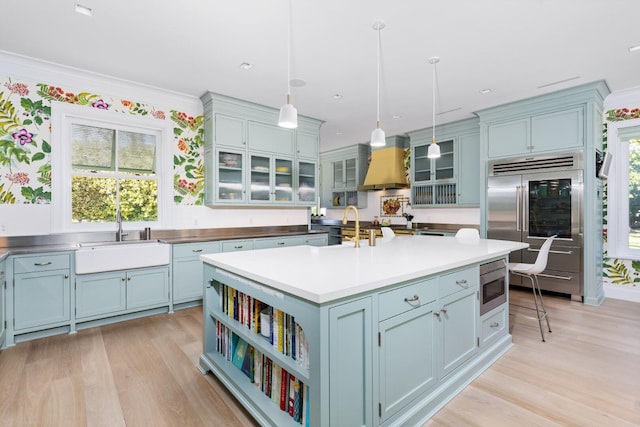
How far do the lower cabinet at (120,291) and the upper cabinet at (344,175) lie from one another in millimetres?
4481

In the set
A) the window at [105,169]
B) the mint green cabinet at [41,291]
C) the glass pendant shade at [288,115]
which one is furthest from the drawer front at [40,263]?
the glass pendant shade at [288,115]

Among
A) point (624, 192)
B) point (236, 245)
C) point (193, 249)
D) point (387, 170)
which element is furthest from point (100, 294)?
point (624, 192)

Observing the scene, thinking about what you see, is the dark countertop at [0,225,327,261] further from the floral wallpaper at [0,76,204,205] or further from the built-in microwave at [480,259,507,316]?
the built-in microwave at [480,259,507,316]

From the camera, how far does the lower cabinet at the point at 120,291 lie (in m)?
3.08

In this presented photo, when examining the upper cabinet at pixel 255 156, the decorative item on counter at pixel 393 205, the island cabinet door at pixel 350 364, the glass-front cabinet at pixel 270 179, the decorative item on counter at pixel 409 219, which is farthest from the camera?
the decorative item on counter at pixel 393 205

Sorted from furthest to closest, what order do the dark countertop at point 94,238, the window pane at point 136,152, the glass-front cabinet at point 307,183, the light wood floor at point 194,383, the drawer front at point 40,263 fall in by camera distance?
the glass-front cabinet at point 307,183 → the window pane at point 136,152 → the dark countertop at point 94,238 → the drawer front at point 40,263 → the light wood floor at point 194,383

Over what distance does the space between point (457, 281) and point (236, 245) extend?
2780mm

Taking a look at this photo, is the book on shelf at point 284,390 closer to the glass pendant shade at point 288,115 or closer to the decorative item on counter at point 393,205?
the glass pendant shade at point 288,115

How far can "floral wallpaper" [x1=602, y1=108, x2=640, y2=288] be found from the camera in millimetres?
4078

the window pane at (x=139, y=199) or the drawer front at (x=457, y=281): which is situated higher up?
the window pane at (x=139, y=199)

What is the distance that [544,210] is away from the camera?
418cm

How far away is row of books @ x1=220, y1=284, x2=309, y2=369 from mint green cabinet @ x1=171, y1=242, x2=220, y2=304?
1.63 m

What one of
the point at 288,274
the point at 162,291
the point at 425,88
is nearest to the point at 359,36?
the point at 425,88

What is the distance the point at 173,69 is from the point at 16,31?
1213 mm
